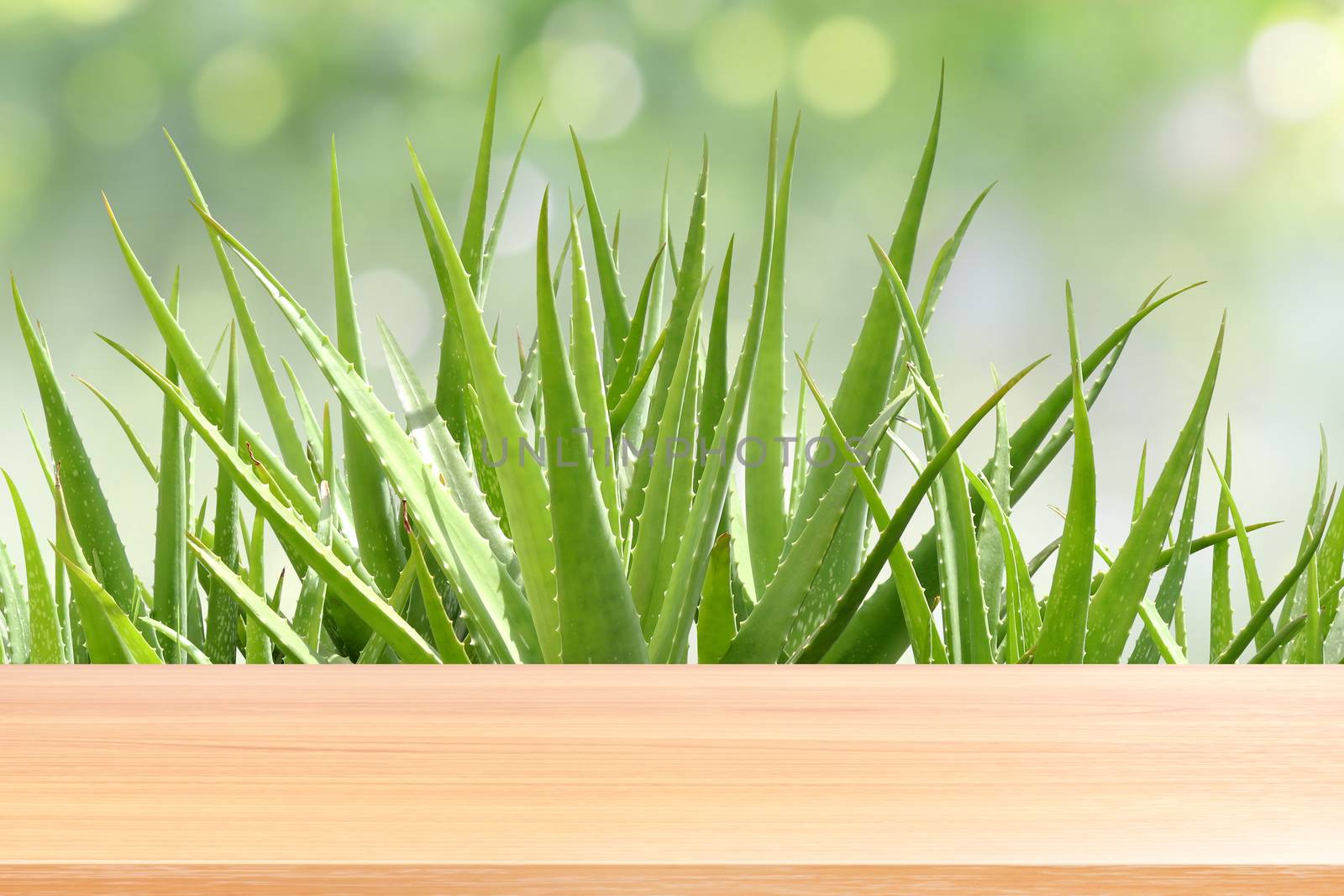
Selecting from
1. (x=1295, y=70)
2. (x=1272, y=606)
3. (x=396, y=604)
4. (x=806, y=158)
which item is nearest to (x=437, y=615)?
(x=396, y=604)

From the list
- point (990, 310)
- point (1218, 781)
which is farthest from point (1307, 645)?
point (990, 310)

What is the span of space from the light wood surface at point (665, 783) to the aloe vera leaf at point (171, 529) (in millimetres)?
175

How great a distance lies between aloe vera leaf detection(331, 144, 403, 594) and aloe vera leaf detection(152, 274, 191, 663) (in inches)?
2.3

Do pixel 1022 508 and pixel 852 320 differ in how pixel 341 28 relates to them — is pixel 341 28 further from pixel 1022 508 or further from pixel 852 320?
pixel 1022 508

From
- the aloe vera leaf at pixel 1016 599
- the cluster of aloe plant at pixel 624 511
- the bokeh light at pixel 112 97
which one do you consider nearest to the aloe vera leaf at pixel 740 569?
the cluster of aloe plant at pixel 624 511

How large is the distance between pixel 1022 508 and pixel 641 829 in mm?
1322

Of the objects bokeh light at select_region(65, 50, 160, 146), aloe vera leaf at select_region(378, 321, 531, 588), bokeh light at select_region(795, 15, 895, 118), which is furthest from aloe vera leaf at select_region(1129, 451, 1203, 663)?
bokeh light at select_region(65, 50, 160, 146)

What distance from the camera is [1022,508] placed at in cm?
134

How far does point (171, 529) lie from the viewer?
14.1 inches

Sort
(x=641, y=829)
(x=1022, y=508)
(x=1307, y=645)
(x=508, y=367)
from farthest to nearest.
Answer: (x=1022, y=508)
(x=508, y=367)
(x=1307, y=645)
(x=641, y=829)

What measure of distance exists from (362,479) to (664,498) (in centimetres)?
14

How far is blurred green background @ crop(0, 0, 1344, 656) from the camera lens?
49.3 inches

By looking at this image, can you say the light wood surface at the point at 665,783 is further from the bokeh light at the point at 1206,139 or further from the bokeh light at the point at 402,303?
the bokeh light at the point at 1206,139

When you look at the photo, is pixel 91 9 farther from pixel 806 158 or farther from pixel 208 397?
pixel 208 397
